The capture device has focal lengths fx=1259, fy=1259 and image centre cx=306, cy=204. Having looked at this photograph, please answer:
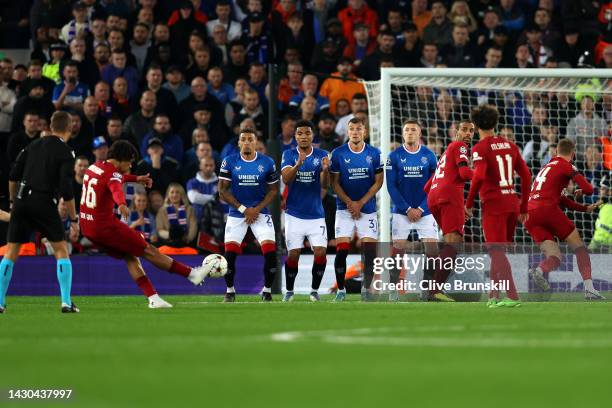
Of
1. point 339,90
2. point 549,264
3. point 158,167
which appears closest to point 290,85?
point 339,90

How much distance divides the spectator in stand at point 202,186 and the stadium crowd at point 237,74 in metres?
0.02

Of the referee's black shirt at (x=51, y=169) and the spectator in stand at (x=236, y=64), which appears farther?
the spectator in stand at (x=236, y=64)

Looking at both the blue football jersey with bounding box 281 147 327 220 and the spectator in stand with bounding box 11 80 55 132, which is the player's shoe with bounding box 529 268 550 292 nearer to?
the blue football jersey with bounding box 281 147 327 220

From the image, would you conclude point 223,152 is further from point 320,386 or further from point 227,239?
point 320,386

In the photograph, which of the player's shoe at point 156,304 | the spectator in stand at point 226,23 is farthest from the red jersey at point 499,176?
the spectator in stand at point 226,23

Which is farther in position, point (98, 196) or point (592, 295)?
point (592, 295)

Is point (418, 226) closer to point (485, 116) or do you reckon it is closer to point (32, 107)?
point (485, 116)

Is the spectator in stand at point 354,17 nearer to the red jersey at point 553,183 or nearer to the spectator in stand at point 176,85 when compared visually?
the spectator in stand at point 176,85

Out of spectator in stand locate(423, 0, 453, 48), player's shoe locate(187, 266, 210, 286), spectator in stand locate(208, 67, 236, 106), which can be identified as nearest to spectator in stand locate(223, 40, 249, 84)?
spectator in stand locate(208, 67, 236, 106)

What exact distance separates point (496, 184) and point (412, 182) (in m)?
2.87

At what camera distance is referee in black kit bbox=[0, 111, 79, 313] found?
40.0 feet

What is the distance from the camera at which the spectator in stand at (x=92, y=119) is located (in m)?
20.4

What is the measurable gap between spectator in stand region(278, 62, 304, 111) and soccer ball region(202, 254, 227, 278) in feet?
26.0

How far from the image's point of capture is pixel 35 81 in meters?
20.7
